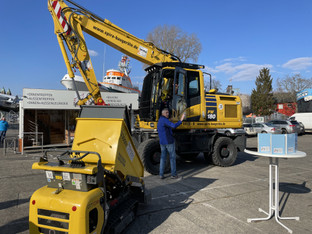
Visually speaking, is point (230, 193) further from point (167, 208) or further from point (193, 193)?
point (167, 208)

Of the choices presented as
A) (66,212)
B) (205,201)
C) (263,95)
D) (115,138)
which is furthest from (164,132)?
(263,95)

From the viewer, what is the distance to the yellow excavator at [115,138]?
2713 mm

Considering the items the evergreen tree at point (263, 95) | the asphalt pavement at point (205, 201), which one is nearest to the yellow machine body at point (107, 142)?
the asphalt pavement at point (205, 201)

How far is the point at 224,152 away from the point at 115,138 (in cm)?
604

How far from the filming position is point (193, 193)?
17.0 ft

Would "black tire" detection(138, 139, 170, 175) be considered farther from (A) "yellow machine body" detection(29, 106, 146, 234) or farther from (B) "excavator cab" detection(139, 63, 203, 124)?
(A) "yellow machine body" detection(29, 106, 146, 234)

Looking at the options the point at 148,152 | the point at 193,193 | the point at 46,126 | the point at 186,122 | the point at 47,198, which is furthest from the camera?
the point at 46,126

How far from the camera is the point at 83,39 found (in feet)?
27.6

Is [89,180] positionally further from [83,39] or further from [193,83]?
[83,39]

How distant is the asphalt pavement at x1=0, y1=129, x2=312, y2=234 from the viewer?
11.9ft

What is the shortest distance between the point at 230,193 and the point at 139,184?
2.30 metres

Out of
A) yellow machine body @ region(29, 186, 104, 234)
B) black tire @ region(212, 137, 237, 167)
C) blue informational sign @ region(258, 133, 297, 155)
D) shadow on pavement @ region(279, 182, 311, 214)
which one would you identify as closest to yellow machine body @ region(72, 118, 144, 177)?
yellow machine body @ region(29, 186, 104, 234)

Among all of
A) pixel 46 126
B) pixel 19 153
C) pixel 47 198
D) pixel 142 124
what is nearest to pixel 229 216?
pixel 47 198

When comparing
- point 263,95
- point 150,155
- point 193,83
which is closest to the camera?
point 150,155
